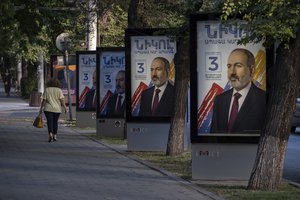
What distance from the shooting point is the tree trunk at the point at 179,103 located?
14180mm

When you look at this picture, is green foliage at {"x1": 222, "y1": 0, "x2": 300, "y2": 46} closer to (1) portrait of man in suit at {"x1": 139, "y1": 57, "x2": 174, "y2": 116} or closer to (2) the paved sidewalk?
(2) the paved sidewalk

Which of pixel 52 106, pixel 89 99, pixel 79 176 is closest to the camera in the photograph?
pixel 79 176

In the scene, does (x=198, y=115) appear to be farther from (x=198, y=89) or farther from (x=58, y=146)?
(x=58, y=146)

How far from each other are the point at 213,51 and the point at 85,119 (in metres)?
12.8

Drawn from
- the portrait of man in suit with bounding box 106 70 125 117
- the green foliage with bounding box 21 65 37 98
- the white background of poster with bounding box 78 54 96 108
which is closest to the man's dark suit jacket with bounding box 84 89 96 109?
the white background of poster with bounding box 78 54 96 108

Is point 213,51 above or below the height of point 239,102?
above

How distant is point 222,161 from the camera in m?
10.8

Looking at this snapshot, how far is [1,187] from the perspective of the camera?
32.5ft

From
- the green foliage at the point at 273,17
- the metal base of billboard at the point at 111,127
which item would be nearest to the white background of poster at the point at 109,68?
the metal base of billboard at the point at 111,127

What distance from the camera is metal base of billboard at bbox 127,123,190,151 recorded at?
15.2 m

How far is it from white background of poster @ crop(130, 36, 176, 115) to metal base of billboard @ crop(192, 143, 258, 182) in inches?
185

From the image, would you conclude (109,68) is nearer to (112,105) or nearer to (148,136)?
(112,105)

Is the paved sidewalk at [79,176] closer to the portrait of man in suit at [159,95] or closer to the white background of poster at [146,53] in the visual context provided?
Result: the portrait of man in suit at [159,95]

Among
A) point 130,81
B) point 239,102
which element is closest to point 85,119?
point 130,81
